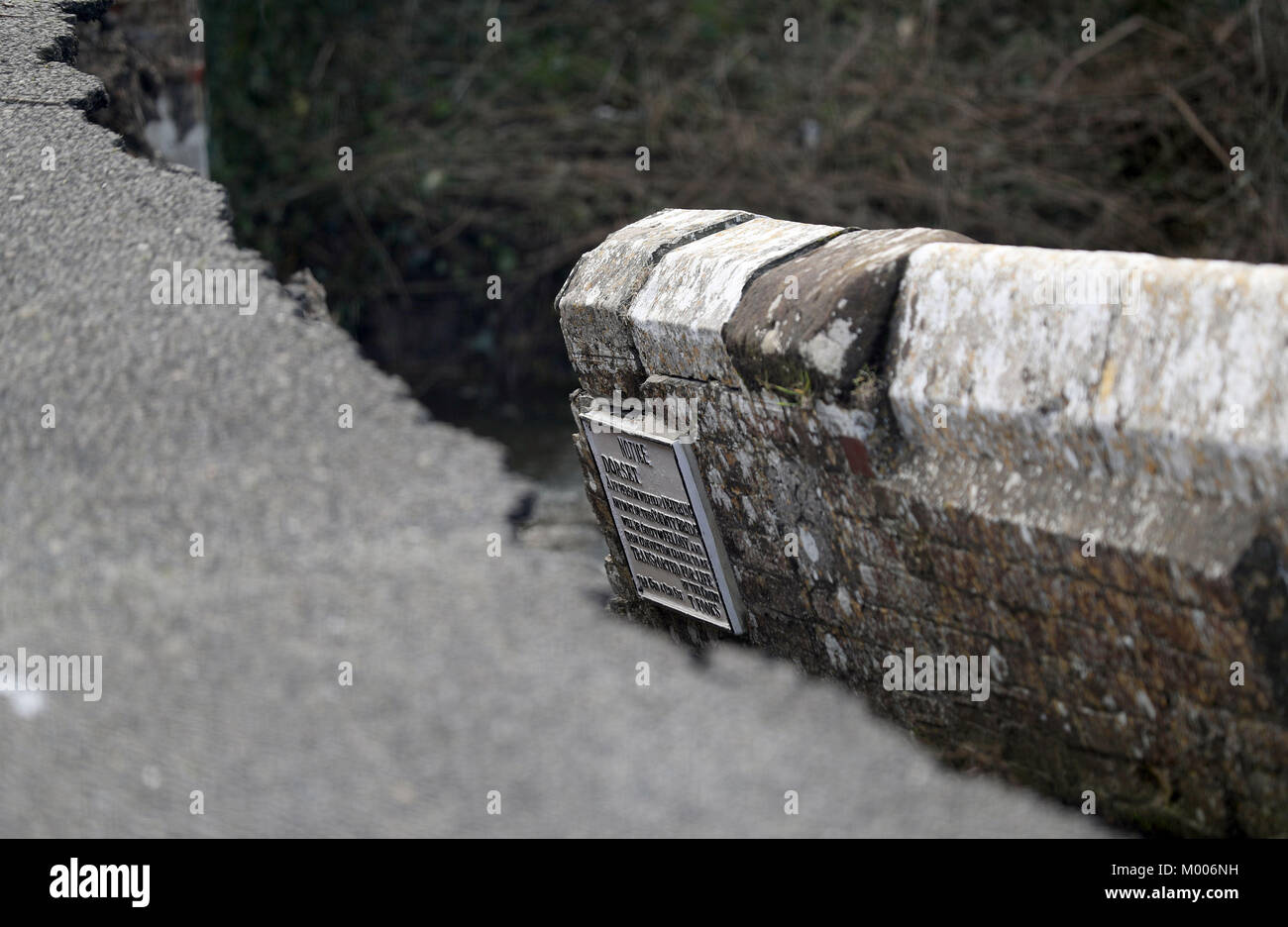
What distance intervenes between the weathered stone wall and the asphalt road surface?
0.96 feet

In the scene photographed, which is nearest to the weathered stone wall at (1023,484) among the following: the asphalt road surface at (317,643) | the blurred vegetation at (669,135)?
the asphalt road surface at (317,643)

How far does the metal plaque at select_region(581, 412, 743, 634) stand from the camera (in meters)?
3.19

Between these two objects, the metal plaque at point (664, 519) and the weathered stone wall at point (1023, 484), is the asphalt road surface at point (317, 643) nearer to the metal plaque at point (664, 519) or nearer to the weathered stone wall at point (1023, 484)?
the weathered stone wall at point (1023, 484)

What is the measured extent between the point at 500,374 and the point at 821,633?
6.42 metres

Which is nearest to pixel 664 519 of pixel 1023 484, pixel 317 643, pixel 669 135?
pixel 1023 484

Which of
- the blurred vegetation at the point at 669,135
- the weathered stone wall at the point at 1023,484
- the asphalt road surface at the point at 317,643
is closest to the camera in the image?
the asphalt road surface at the point at 317,643

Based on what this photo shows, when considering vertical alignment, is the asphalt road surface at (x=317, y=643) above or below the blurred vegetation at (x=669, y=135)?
below

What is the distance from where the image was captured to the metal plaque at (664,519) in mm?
3186

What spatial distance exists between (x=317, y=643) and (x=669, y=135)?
749 centimetres

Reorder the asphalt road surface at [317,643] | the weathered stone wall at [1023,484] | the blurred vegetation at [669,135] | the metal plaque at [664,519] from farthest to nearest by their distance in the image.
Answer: the blurred vegetation at [669,135] → the metal plaque at [664,519] → the weathered stone wall at [1023,484] → the asphalt road surface at [317,643]

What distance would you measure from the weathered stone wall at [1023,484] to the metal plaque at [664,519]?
58mm

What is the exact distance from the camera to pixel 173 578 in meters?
2.04

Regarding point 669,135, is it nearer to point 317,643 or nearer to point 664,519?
point 664,519

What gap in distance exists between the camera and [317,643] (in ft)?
6.25
